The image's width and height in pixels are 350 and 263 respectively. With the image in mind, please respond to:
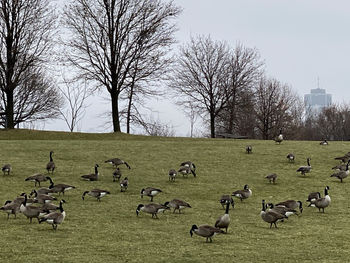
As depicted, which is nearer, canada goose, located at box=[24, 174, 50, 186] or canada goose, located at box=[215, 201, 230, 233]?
canada goose, located at box=[215, 201, 230, 233]

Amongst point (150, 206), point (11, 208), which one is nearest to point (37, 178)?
point (11, 208)

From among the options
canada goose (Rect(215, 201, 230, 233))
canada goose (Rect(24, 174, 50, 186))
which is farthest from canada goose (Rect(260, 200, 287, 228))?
canada goose (Rect(24, 174, 50, 186))

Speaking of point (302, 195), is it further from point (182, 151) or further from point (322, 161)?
point (182, 151)

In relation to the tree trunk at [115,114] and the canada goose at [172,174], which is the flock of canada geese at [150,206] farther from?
the tree trunk at [115,114]

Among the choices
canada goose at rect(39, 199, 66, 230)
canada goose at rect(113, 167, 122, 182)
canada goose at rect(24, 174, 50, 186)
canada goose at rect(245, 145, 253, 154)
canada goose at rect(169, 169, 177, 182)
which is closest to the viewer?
canada goose at rect(39, 199, 66, 230)

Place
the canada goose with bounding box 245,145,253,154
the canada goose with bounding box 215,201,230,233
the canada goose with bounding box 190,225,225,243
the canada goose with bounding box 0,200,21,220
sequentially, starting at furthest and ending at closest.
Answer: the canada goose with bounding box 245,145,253,154, the canada goose with bounding box 0,200,21,220, the canada goose with bounding box 215,201,230,233, the canada goose with bounding box 190,225,225,243

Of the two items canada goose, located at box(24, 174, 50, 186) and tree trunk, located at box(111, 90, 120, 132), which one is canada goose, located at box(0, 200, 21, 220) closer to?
canada goose, located at box(24, 174, 50, 186)

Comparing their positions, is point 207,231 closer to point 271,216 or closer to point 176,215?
point 271,216

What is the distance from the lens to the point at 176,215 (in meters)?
21.7

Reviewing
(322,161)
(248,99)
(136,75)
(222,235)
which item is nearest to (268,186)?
(322,161)

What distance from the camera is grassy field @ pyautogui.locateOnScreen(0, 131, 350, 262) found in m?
15.4

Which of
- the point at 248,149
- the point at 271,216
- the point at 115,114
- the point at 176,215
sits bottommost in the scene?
the point at 176,215

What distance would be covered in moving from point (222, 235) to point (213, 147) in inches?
969

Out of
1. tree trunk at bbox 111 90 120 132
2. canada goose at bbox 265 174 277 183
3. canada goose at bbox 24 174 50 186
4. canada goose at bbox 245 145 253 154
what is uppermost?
tree trunk at bbox 111 90 120 132
